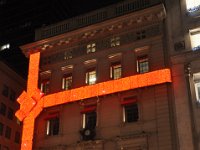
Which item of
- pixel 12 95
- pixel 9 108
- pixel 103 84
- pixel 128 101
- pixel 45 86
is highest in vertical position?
pixel 12 95

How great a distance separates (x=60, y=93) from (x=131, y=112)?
300 inches

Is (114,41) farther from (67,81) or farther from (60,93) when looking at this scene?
(60,93)

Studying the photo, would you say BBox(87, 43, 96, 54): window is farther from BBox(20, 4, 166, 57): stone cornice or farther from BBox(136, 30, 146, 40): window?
BBox(136, 30, 146, 40): window

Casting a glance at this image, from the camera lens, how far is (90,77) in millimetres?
33656

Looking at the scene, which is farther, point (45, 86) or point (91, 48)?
point (45, 86)

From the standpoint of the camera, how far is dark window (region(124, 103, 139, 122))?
97.6ft

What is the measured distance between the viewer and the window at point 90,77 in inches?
1313

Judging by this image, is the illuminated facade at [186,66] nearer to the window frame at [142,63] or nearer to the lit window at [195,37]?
the lit window at [195,37]

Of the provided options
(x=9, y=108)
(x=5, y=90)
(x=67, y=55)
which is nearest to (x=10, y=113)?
(x=9, y=108)

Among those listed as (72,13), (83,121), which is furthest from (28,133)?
(72,13)

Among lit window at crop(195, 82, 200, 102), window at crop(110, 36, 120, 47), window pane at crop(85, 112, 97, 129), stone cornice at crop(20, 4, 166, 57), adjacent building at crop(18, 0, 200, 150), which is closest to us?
lit window at crop(195, 82, 200, 102)

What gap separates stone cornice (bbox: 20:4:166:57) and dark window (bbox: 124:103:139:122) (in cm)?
781

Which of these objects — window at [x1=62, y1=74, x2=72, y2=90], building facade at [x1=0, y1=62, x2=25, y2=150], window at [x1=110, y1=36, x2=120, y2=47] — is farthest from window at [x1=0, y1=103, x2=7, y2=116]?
window at [x1=110, y1=36, x2=120, y2=47]

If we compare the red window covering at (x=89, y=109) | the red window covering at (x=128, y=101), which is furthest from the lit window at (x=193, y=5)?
the red window covering at (x=89, y=109)
